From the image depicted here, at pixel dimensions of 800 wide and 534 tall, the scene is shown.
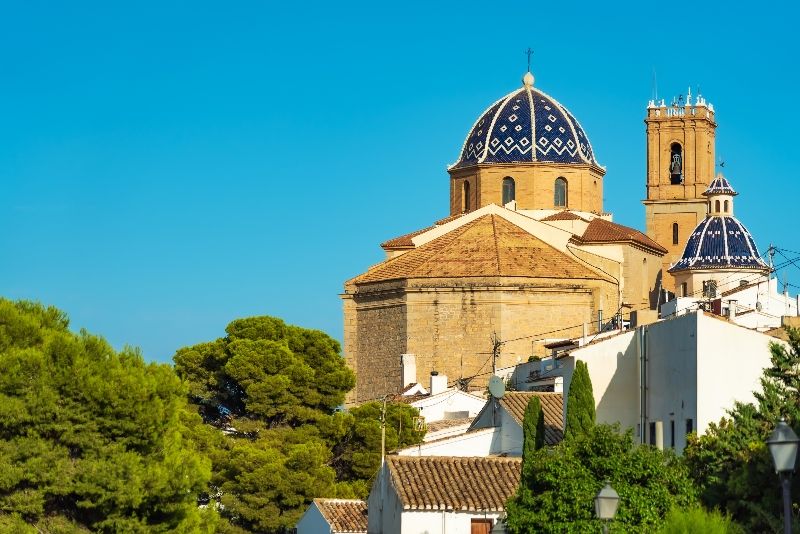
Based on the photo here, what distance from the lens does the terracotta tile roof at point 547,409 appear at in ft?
92.3

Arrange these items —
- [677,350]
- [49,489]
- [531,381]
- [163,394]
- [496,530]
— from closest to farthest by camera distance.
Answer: [496,530]
[677,350]
[49,489]
[163,394]
[531,381]

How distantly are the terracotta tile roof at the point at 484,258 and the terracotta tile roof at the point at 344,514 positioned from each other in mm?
25855

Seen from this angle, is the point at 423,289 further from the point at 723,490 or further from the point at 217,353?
the point at 723,490

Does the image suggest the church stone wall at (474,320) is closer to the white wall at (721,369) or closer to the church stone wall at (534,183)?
the church stone wall at (534,183)

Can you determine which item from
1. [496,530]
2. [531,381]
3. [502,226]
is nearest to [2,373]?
[496,530]

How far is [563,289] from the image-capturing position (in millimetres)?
58906

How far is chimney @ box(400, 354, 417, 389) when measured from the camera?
189 ft

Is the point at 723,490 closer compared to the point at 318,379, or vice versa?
the point at 723,490

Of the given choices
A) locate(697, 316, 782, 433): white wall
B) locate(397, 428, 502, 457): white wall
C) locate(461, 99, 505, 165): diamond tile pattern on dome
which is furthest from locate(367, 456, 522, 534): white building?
locate(461, 99, 505, 165): diamond tile pattern on dome

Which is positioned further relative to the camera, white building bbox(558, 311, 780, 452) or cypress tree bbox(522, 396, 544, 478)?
cypress tree bbox(522, 396, 544, 478)

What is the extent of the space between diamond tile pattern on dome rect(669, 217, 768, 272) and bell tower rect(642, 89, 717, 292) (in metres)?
24.9

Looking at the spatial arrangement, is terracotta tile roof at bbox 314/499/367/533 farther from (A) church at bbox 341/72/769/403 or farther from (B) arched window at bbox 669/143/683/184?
(B) arched window at bbox 669/143/683/184

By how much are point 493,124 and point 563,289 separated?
1058 cm

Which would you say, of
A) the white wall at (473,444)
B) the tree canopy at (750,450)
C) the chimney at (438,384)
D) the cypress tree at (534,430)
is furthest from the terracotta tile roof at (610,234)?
the tree canopy at (750,450)
